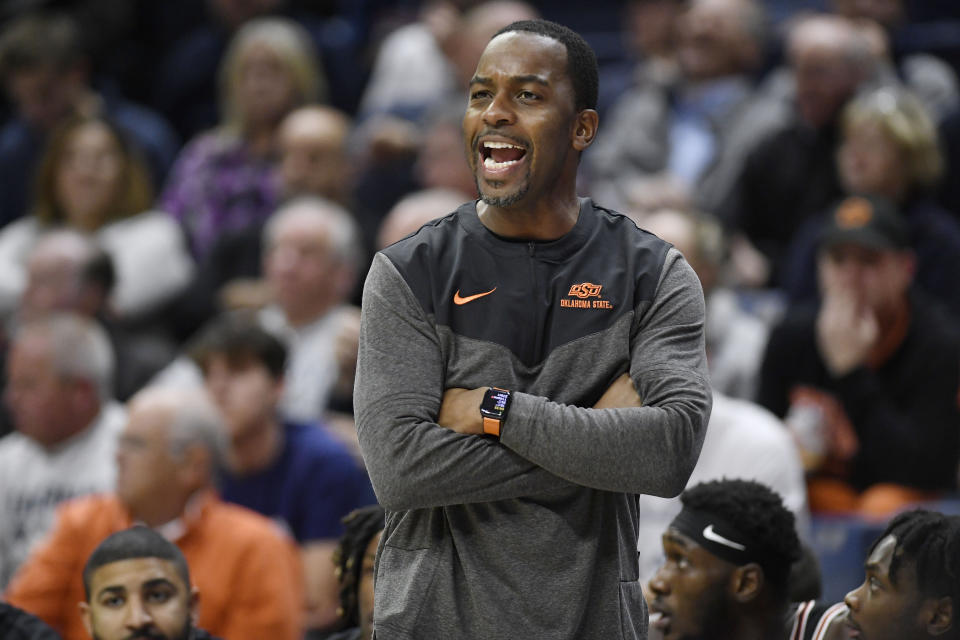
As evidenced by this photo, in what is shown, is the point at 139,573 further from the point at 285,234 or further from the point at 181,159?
the point at 181,159

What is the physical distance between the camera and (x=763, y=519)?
360cm

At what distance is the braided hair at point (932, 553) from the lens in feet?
10.2

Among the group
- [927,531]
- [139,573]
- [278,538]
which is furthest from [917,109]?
[139,573]

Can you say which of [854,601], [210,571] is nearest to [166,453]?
[210,571]

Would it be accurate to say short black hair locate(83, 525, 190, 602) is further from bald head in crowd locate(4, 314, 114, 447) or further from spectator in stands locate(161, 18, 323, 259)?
spectator in stands locate(161, 18, 323, 259)

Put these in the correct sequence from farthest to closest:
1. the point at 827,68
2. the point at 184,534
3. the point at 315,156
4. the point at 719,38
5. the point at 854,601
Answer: the point at 719,38
the point at 315,156
the point at 827,68
the point at 184,534
the point at 854,601

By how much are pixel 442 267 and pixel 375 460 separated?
14.8 inches

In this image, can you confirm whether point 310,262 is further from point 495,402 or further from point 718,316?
point 495,402

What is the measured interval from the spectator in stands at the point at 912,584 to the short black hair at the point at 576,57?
114cm

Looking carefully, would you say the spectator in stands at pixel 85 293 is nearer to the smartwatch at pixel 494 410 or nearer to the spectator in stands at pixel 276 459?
the spectator in stands at pixel 276 459

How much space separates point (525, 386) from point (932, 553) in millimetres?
976

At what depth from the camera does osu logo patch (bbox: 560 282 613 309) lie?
2787 mm

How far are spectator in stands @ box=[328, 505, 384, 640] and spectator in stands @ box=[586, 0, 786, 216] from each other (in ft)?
12.8

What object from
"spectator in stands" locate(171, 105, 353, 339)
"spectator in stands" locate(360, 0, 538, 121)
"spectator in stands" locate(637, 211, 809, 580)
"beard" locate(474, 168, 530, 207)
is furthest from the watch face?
"spectator in stands" locate(360, 0, 538, 121)
